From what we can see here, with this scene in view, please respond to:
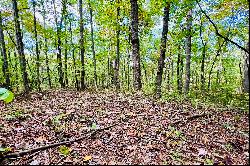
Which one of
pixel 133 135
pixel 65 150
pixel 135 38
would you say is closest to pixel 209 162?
pixel 133 135

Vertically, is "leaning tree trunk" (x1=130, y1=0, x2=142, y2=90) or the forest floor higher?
"leaning tree trunk" (x1=130, y1=0, x2=142, y2=90)

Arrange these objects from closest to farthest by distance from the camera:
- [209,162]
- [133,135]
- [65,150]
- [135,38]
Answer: [209,162]
[65,150]
[133,135]
[135,38]

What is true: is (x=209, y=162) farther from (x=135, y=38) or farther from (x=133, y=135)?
(x=135, y=38)

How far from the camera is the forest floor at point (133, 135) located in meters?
4.90

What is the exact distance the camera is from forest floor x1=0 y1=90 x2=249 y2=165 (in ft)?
16.1

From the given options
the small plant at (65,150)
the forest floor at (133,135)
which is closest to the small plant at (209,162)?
the forest floor at (133,135)

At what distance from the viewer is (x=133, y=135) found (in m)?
6.02

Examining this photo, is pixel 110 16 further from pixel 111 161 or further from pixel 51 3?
pixel 111 161

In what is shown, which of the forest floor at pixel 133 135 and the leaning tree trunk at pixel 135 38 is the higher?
the leaning tree trunk at pixel 135 38

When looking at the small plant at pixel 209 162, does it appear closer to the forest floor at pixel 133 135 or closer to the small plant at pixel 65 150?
the forest floor at pixel 133 135

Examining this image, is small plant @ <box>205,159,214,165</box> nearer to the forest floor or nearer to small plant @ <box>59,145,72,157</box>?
the forest floor

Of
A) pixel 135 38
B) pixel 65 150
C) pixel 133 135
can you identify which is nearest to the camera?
pixel 65 150

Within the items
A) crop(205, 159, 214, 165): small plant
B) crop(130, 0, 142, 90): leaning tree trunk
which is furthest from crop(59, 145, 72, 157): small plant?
crop(130, 0, 142, 90): leaning tree trunk

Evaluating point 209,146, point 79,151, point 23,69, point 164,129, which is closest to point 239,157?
point 209,146
